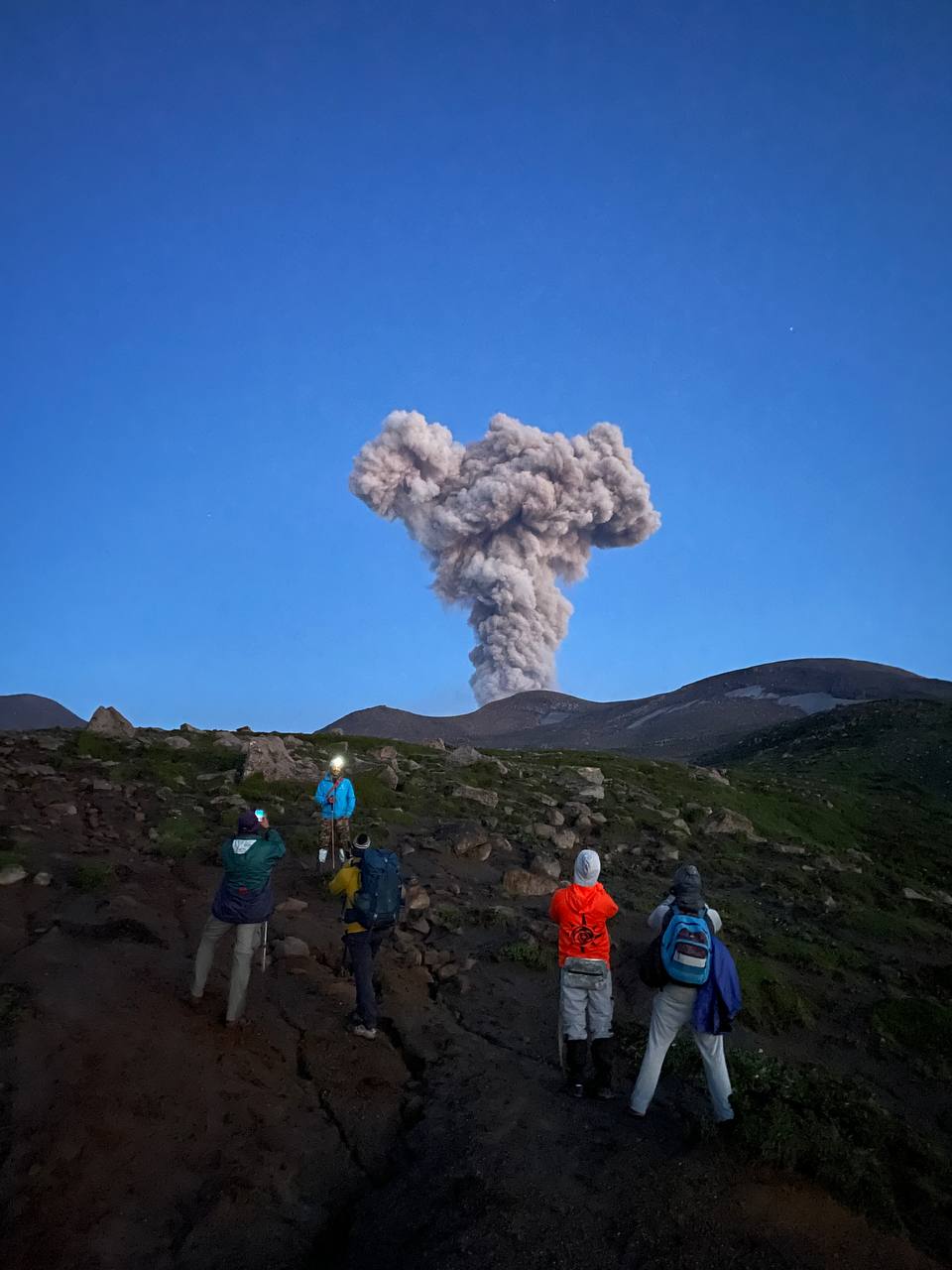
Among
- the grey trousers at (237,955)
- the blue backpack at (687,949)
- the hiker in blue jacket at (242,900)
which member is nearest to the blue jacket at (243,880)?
the hiker in blue jacket at (242,900)

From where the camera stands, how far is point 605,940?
288 inches

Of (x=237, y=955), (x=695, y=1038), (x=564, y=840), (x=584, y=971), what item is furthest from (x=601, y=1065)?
(x=564, y=840)

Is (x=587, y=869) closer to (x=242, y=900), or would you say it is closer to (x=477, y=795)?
(x=242, y=900)

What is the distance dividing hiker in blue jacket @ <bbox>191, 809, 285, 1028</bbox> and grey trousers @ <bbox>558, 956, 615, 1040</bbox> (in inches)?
131

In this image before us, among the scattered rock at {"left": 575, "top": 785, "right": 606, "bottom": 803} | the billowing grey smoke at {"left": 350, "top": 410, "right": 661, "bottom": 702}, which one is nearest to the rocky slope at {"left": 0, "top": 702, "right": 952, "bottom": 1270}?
A: the scattered rock at {"left": 575, "top": 785, "right": 606, "bottom": 803}

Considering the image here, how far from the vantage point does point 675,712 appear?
95.9 m

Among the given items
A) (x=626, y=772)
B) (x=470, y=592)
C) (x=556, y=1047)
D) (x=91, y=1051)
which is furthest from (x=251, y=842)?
(x=470, y=592)

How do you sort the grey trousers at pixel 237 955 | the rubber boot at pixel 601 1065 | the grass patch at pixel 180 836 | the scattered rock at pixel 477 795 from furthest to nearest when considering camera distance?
the scattered rock at pixel 477 795, the grass patch at pixel 180 836, the grey trousers at pixel 237 955, the rubber boot at pixel 601 1065

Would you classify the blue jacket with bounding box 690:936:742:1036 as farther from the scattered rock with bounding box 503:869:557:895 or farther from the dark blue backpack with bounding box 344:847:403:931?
the scattered rock with bounding box 503:869:557:895

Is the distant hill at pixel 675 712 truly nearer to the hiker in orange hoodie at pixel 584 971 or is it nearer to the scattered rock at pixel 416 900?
the scattered rock at pixel 416 900

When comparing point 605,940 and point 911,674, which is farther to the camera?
point 911,674

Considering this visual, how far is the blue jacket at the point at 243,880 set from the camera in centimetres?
782

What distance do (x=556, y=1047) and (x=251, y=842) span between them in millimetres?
4468

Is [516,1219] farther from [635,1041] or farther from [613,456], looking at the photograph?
[613,456]
